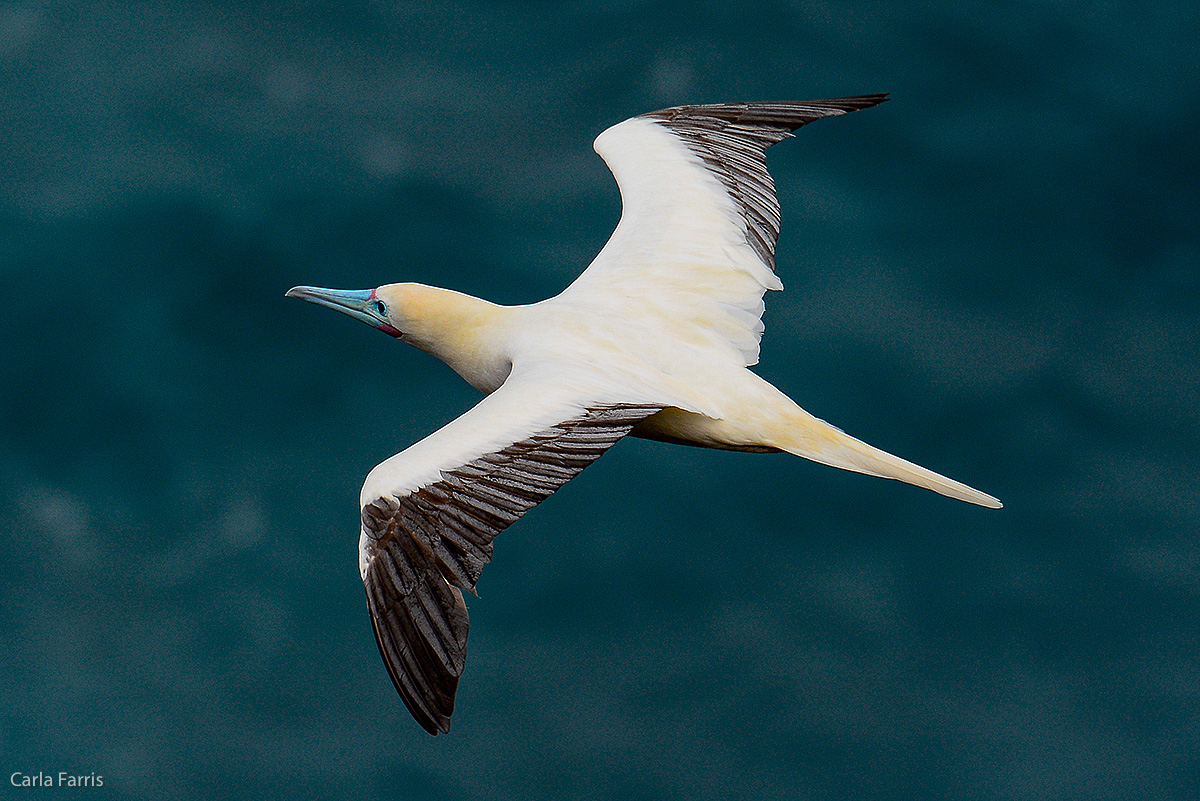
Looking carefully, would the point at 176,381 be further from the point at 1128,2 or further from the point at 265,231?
the point at 1128,2

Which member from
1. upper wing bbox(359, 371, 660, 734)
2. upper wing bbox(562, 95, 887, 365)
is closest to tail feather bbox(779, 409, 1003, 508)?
upper wing bbox(562, 95, 887, 365)

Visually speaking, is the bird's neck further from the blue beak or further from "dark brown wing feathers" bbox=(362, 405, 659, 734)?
"dark brown wing feathers" bbox=(362, 405, 659, 734)

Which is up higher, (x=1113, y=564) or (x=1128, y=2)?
(x=1128, y=2)

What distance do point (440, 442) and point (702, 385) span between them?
90.0 inches

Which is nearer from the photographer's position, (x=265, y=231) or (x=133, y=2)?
(x=265, y=231)

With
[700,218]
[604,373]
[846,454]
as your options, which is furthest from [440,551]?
[700,218]

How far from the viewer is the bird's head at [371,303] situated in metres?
12.6

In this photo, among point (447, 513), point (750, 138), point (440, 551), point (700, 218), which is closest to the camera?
point (440, 551)

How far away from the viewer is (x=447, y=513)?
31.7ft

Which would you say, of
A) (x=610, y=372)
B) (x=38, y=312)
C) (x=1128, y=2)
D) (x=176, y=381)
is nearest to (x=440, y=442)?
(x=610, y=372)

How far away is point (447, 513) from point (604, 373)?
1979 mm

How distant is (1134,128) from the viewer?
1748 centimetres

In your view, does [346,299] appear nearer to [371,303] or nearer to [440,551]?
[371,303]

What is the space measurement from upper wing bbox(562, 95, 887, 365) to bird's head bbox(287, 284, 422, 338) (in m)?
1.44
